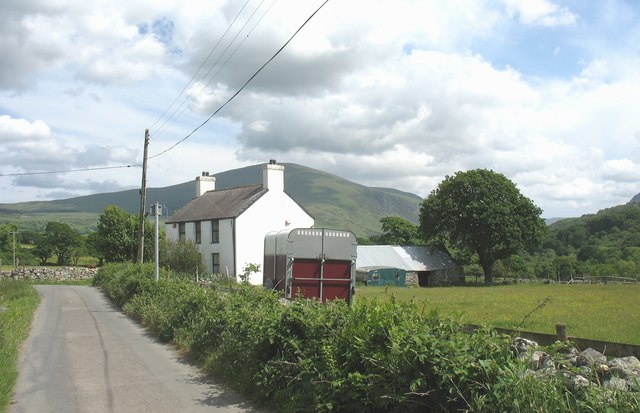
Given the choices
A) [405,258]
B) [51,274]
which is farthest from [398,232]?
[51,274]

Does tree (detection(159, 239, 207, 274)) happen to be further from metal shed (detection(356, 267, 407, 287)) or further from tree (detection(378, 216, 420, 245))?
tree (detection(378, 216, 420, 245))

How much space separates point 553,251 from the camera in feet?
415

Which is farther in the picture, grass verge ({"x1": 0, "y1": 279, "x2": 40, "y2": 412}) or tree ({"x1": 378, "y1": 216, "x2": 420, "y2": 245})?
tree ({"x1": 378, "y1": 216, "x2": 420, "y2": 245})

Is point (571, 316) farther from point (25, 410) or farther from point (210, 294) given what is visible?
point (25, 410)

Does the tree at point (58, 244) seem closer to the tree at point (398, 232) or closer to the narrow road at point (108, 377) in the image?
the tree at point (398, 232)

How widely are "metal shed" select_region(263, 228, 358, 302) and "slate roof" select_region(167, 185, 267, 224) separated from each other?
23.2 m

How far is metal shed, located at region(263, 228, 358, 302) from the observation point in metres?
18.9

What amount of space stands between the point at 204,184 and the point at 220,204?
26.4 ft

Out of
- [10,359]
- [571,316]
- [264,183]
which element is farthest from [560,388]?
[264,183]

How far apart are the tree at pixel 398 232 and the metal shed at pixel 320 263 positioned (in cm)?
6702

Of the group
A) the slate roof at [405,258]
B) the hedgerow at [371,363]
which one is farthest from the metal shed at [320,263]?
the slate roof at [405,258]

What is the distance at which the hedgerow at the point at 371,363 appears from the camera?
5102mm

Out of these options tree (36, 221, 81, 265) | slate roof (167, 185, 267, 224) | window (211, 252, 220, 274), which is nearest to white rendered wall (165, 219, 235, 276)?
window (211, 252, 220, 274)

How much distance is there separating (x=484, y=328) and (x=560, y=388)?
3.86 feet
